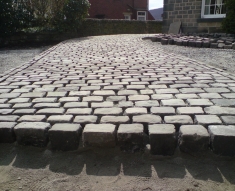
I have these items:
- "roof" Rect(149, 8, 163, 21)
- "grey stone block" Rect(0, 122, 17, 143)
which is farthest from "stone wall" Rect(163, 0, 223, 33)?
"roof" Rect(149, 8, 163, 21)

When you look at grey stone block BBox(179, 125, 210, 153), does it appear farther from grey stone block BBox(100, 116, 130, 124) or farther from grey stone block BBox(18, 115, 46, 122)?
grey stone block BBox(18, 115, 46, 122)

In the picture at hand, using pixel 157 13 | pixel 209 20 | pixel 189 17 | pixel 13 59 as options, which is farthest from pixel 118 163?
pixel 157 13

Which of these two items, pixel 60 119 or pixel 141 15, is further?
pixel 141 15

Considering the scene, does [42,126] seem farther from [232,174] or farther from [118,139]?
[232,174]

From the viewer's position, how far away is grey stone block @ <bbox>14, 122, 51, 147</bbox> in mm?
1954

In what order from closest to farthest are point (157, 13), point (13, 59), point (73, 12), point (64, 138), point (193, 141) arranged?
point (193, 141)
point (64, 138)
point (13, 59)
point (73, 12)
point (157, 13)

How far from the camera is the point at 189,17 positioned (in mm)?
11578

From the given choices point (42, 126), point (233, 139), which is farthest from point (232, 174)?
point (42, 126)

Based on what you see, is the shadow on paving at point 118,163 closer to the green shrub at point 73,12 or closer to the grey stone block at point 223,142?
the grey stone block at point 223,142

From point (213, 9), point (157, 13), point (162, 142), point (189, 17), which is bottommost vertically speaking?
point (162, 142)

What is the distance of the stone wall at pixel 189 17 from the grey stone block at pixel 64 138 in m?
10.4

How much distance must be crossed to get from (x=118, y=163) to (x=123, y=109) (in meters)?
0.71

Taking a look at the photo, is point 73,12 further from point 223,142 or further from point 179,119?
point 223,142

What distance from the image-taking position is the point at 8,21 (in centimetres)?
1052
